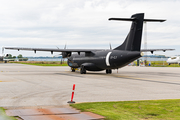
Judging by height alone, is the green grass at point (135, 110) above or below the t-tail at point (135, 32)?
below

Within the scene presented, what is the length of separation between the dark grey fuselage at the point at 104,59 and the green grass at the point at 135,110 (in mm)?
13683

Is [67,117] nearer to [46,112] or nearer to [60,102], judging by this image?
[46,112]

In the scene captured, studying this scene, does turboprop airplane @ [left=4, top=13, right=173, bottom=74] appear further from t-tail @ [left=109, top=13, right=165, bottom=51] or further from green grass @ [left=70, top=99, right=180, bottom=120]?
green grass @ [left=70, top=99, right=180, bottom=120]

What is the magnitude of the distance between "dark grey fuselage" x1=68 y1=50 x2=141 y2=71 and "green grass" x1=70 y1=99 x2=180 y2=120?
1368cm

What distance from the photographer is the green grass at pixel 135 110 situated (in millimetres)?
6746

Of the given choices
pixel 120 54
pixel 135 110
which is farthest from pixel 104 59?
pixel 135 110

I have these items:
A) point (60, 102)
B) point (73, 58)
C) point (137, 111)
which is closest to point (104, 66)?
point (73, 58)

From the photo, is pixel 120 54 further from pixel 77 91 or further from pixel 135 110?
pixel 135 110

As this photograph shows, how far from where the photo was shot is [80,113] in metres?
7.37

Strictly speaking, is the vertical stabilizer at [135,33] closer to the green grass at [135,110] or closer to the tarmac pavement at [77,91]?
the tarmac pavement at [77,91]

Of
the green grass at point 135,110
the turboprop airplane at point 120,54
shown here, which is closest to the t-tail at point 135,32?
the turboprop airplane at point 120,54

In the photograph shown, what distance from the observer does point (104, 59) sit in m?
25.7

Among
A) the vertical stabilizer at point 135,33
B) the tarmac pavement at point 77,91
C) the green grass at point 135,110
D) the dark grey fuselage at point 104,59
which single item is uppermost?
the vertical stabilizer at point 135,33

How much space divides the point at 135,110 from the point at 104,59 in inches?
712
